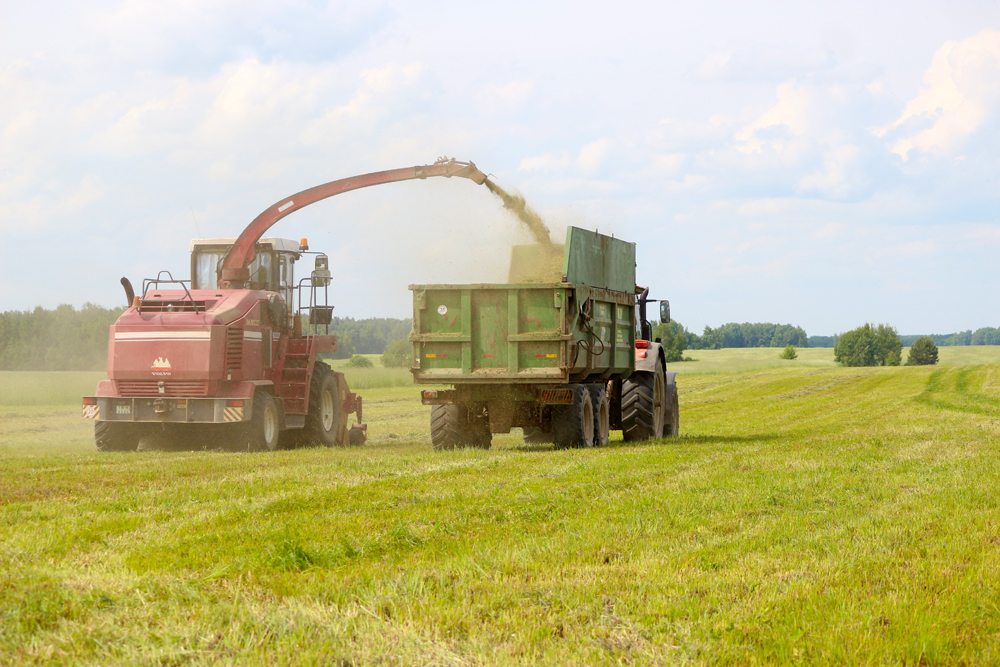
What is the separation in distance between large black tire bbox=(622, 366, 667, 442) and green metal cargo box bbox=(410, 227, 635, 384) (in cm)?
222

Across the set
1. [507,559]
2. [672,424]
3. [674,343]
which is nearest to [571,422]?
[672,424]

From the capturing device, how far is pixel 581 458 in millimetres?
12695

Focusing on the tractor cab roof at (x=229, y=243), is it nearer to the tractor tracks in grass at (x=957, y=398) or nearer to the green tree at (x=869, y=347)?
the tractor tracks in grass at (x=957, y=398)

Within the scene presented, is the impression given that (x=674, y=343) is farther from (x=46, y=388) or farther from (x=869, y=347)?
(x=46, y=388)

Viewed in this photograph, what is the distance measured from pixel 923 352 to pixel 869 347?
42.5ft

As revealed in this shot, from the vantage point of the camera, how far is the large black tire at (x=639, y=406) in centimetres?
1709

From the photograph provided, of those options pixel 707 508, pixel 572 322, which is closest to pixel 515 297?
pixel 572 322

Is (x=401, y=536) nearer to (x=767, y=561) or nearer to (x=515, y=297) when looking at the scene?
(x=767, y=561)

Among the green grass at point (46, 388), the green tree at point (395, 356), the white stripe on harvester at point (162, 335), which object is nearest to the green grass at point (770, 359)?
the green tree at point (395, 356)

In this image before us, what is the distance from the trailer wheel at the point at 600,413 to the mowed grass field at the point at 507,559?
2.18 metres

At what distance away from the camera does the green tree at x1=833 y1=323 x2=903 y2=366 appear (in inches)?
4968

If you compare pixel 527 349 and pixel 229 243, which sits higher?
pixel 229 243

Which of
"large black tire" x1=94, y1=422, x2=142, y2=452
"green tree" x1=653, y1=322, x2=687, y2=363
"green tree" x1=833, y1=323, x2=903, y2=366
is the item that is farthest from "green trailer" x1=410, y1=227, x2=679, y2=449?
"green tree" x1=833, y1=323, x2=903, y2=366

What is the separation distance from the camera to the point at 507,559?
246 inches
